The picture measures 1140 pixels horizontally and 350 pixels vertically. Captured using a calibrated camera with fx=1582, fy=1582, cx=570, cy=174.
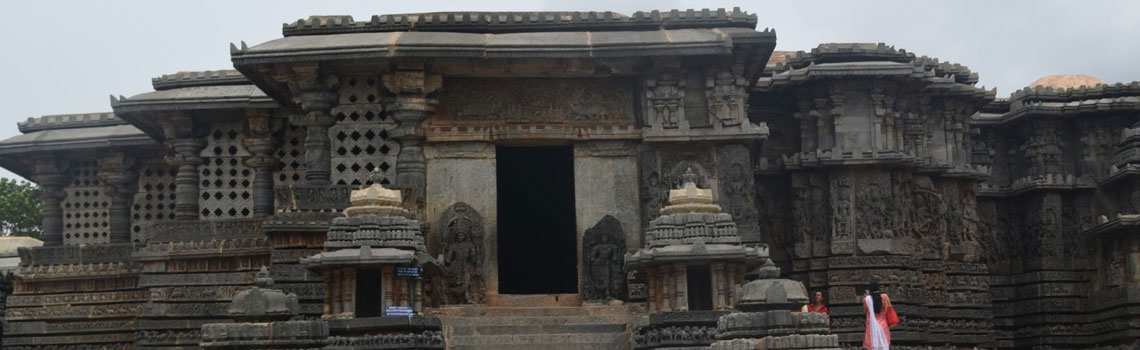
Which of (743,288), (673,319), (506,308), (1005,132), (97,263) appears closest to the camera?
(743,288)

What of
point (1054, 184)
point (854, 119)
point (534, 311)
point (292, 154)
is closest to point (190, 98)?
point (292, 154)

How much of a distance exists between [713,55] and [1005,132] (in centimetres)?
1059

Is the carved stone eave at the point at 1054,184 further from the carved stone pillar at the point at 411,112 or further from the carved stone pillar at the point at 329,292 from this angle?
the carved stone pillar at the point at 329,292

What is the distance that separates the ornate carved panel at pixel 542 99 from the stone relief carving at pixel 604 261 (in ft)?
5.57

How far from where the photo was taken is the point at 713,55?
74.8 ft

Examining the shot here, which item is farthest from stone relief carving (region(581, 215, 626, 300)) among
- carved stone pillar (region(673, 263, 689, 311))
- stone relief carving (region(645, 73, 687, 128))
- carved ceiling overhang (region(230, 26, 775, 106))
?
carved stone pillar (region(673, 263, 689, 311))

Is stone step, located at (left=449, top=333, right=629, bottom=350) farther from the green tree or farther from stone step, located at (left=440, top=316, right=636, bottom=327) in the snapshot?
the green tree

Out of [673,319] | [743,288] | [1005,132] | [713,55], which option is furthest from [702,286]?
[1005,132]

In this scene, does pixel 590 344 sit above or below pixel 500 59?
below

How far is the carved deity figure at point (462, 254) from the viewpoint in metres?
22.8

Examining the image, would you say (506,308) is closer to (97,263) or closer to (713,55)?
(713,55)

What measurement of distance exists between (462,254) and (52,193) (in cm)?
1153

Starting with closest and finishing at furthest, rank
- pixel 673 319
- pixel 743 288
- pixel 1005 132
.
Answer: pixel 743 288 < pixel 673 319 < pixel 1005 132

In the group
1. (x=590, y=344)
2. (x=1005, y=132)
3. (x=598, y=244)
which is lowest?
(x=590, y=344)
